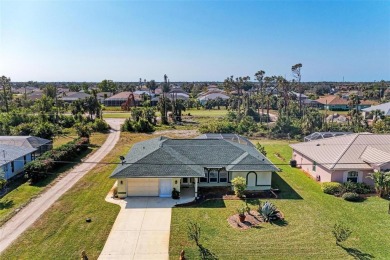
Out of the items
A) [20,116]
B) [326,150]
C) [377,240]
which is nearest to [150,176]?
[377,240]

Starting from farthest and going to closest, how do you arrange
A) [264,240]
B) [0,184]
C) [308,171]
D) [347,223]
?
[308,171]
[0,184]
[347,223]
[264,240]

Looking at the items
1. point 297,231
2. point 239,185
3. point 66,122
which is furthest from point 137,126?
point 297,231

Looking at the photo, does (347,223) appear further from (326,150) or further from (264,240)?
(326,150)

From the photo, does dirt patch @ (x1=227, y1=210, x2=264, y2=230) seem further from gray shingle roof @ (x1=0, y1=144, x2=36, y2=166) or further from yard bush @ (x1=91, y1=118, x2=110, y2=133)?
yard bush @ (x1=91, y1=118, x2=110, y2=133)

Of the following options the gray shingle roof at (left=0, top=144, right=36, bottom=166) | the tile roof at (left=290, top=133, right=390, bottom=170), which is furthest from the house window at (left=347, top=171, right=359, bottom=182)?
the gray shingle roof at (left=0, top=144, right=36, bottom=166)

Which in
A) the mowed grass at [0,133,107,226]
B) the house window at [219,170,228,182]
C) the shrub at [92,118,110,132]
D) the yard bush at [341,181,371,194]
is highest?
the shrub at [92,118,110,132]

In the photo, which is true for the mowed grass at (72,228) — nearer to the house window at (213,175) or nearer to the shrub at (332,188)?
the house window at (213,175)
